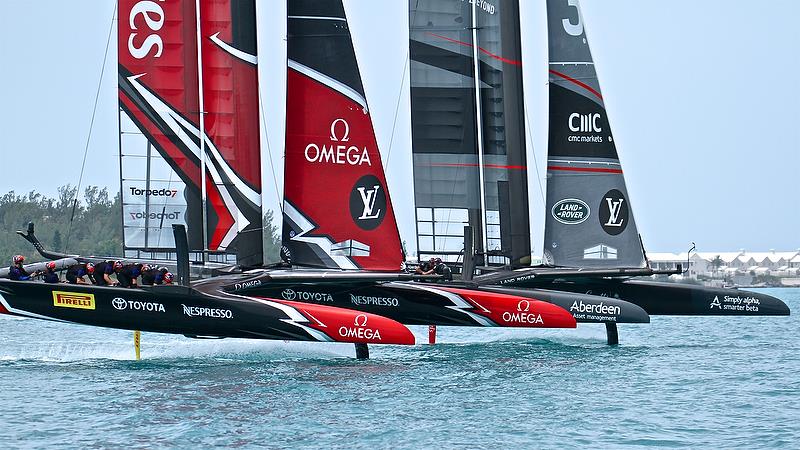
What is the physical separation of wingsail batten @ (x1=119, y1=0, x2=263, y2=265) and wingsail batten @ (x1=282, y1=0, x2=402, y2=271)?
669mm

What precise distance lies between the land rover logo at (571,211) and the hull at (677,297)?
1181 mm

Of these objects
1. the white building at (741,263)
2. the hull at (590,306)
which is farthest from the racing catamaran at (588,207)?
the white building at (741,263)

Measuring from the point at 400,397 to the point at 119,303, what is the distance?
4686mm

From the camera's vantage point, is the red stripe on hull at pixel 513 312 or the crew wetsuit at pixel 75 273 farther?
the red stripe on hull at pixel 513 312

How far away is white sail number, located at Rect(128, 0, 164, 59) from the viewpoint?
1942 centimetres

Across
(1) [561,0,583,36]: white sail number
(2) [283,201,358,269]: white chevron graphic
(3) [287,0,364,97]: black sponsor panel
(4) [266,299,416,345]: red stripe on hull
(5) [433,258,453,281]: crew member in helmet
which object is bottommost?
(4) [266,299,416,345]: red stripe on hull

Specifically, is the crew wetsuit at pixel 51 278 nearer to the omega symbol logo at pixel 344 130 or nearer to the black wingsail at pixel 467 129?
the omega symbol logo at pixel 344 130

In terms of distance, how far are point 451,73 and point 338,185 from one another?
4.11 meters

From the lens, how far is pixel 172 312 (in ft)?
57.4

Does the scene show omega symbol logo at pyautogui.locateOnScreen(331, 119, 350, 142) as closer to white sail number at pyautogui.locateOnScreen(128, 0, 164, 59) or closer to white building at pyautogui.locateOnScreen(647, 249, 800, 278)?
white sail number at pyautogui.locateOnScreen(128, 0, 164, 59)

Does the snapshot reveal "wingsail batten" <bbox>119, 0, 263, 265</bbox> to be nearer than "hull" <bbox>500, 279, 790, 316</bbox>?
Yes

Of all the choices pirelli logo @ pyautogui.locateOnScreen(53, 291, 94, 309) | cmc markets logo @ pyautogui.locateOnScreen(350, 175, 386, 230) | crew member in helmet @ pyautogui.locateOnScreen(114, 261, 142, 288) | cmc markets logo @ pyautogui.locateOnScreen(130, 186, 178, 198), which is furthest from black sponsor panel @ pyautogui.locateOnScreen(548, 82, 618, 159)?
pirelli logo @ pyautogui.locateOnScreen(53, 291, 94, 309)


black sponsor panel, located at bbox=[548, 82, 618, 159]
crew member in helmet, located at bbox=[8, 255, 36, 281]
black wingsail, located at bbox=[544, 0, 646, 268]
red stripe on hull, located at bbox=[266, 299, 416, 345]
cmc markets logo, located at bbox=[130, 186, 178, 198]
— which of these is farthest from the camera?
black sponsor panel, located at bbox=[548, 82, 618, 159]

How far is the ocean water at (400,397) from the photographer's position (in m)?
12.4
